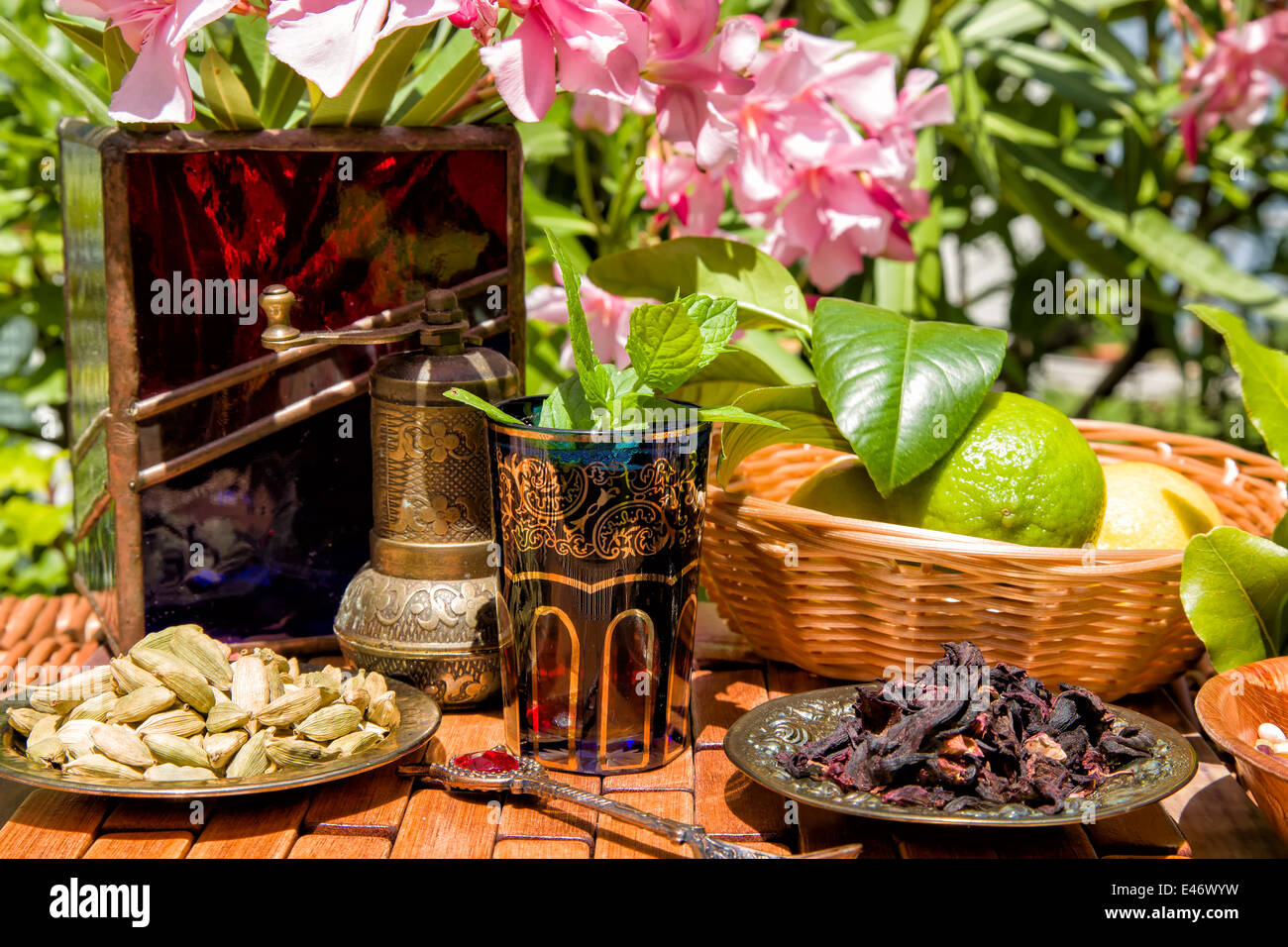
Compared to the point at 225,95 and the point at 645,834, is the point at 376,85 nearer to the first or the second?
the point at 225,95

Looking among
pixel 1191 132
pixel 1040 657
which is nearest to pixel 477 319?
pixel 1040 657

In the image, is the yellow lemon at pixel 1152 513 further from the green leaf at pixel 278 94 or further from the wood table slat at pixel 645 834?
the green leaf at pixel 278 94

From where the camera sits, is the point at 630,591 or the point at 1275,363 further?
the point at 1275,363

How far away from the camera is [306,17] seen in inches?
27.9

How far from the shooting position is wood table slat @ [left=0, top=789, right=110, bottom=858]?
67cm

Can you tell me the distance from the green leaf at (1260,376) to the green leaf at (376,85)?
556 millimetres

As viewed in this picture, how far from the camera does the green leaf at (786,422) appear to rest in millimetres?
857

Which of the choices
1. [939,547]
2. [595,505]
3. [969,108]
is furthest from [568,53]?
[969,108]

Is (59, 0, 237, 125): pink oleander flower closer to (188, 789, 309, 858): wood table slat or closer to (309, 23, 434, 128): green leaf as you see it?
(309, 23, 434, 128): green leaf

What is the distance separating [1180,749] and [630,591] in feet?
1.05

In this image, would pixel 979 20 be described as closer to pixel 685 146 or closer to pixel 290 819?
pixel 685 146

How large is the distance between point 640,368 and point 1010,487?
0.26m

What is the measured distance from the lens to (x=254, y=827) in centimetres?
70

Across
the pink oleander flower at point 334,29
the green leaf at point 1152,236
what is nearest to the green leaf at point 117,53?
the pink oleander flower at point 334,29
